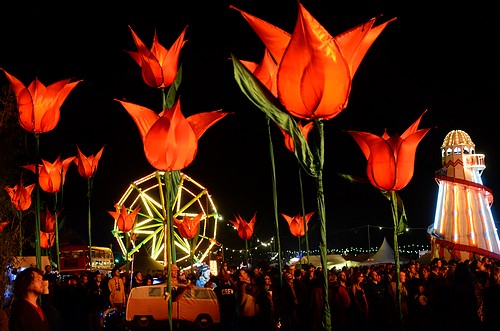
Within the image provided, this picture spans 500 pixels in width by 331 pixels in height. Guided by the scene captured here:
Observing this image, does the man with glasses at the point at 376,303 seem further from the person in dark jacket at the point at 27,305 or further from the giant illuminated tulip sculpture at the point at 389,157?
the person in dark jacket at the point at 27,305

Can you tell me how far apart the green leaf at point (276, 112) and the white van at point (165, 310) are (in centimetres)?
713

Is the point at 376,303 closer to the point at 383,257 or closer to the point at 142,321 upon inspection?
the point at 142,321

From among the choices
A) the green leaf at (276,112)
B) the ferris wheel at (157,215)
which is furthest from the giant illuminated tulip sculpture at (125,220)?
the green leaf at (276,112)

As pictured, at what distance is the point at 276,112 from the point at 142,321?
784 centimetres

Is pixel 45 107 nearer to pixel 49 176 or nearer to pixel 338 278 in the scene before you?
pixel 49 176

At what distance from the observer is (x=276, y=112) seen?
6430 mm

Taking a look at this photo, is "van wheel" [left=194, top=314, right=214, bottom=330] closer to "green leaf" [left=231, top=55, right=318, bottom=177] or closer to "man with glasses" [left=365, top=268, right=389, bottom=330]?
"man with glasses" [left=365, top=268, right=389, bottom=330]

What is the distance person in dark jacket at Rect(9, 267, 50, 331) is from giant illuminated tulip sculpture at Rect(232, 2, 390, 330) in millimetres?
2685

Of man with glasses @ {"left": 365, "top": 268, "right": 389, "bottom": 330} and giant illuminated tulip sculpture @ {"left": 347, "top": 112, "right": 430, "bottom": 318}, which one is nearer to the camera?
giant illuminated tulip sculpture @ {"left": 347, "top": 112, "right": 430, "bottom": 318}

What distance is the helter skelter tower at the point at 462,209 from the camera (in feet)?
118

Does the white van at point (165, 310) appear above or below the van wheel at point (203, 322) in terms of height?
above

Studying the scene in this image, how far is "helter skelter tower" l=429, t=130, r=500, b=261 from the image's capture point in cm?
3603

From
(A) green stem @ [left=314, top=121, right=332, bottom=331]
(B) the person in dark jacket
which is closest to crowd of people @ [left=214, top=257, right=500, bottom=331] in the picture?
(A) green stem @ [left=314, top=121, right=332, bottom=331]

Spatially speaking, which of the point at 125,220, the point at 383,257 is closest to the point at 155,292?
the point at 125,220
